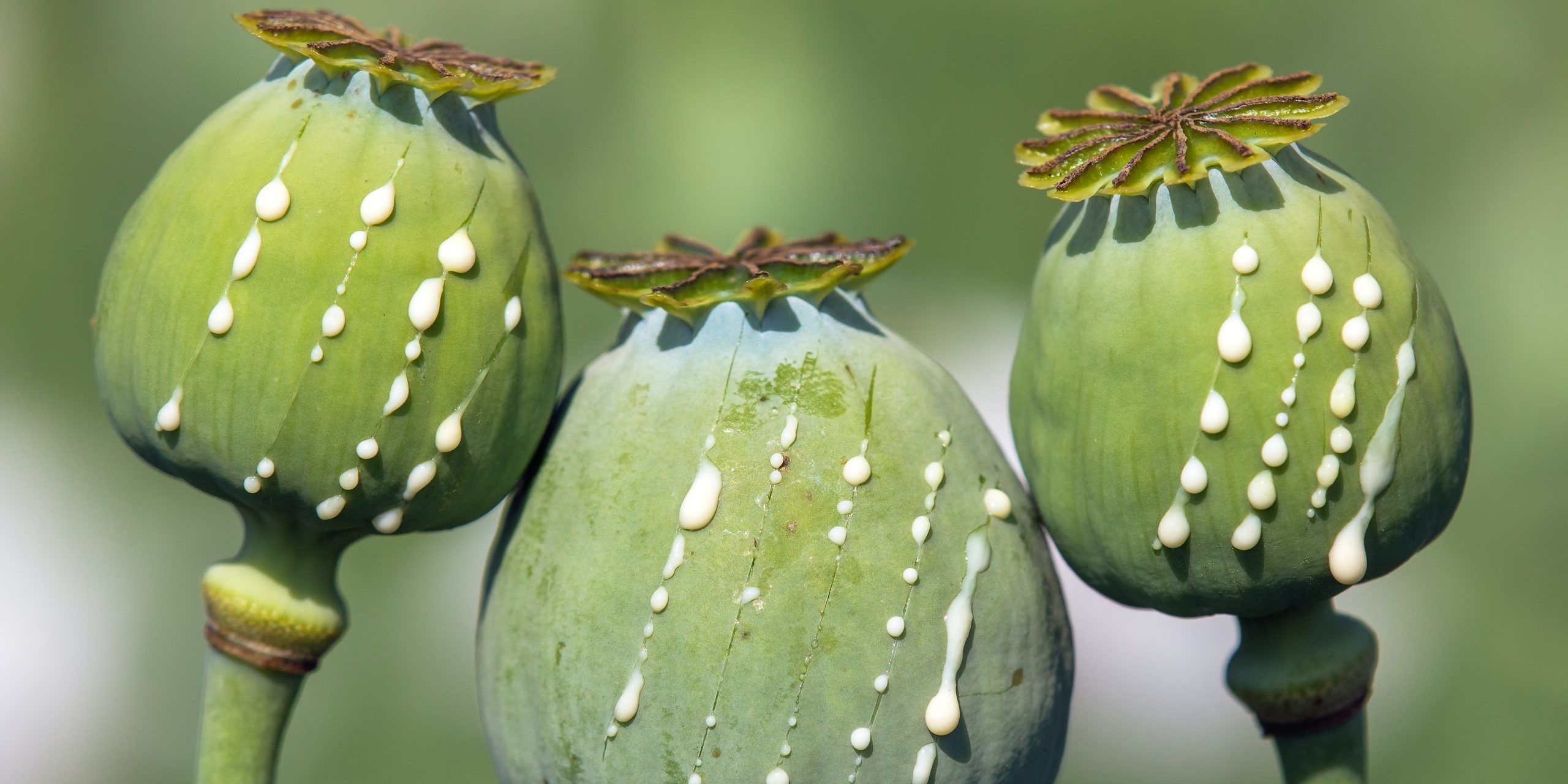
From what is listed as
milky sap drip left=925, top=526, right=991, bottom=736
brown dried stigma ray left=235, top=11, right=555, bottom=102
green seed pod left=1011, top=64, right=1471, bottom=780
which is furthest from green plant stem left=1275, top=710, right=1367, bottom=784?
brown dried stigma ray left=235, top=11, right=555, bottom=102

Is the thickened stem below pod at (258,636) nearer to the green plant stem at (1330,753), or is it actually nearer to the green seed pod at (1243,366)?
the green seed pod at (1243,366)

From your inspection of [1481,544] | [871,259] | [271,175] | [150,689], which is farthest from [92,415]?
[1481,544]

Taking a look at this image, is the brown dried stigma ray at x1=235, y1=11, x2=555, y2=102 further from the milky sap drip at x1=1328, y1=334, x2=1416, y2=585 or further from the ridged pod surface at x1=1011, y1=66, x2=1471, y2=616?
the milky sap drip at x1=1328, y1=334, x2=1416, y2=585

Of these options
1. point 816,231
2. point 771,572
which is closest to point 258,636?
point 771,572

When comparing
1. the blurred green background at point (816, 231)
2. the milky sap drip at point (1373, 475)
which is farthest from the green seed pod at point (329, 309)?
the blurred green background at point (816, 231)

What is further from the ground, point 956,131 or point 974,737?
point 956,131

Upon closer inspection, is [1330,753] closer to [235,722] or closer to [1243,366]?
[1243,366]

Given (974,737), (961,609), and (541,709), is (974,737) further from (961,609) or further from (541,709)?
(541,709)
